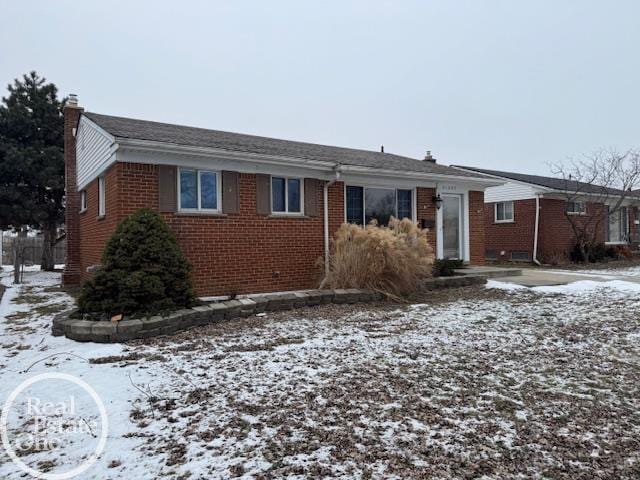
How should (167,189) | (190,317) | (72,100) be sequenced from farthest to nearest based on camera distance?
1. (72,100)
2. (167,189)
3. (190,317)

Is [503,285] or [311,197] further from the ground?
[311,197]

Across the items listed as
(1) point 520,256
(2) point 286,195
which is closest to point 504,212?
(1) point 520,256

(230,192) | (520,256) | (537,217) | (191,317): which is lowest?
(191,317)

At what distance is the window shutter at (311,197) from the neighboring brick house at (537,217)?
32.3 feet

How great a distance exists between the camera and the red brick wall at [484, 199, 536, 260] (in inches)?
664

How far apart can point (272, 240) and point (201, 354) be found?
4258 mm

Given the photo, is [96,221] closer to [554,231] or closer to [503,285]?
[503,285]

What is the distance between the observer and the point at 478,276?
10.0 meters

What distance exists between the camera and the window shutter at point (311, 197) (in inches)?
359

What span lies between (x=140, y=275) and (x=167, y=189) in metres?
2.14

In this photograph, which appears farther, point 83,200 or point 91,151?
point 83,200

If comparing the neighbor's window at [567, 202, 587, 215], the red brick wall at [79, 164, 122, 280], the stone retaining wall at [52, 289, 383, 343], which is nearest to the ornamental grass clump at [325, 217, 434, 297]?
the stone retaining wall at [52, 289, 383, 343]

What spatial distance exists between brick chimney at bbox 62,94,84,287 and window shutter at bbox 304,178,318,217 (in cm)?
738

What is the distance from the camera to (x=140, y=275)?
5781 millimetres
